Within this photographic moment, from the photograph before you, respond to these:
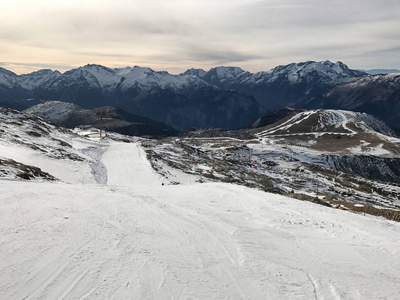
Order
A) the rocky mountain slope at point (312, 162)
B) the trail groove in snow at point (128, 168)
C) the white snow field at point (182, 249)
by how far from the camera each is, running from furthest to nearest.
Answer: the rocky mountain slope at point (312, 162), the trail groove in snow at point (128, 168), the white snow field at point (182, 249)

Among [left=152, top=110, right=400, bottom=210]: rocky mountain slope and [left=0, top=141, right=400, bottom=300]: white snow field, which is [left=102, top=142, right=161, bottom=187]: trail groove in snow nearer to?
[left=152, top=110, right=400, bottom=210]: rocky mountain slope

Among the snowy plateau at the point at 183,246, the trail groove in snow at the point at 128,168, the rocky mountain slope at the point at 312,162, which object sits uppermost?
the snowy plateau at the point at 183,246

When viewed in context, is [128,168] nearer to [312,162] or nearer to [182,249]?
[182,249]

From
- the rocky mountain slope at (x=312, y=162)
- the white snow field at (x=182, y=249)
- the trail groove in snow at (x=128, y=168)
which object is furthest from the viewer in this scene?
the rocky mountain slope at (x=312, y=162)

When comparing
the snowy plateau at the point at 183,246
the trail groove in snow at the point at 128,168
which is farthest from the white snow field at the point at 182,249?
the trail groove in snow at the point at 128,168

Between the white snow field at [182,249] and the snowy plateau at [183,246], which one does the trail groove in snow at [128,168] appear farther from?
the white snow field at [182,249]

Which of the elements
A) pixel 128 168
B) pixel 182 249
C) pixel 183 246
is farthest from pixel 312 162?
pixel 182 249

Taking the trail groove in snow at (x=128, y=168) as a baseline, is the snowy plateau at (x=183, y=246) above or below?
above

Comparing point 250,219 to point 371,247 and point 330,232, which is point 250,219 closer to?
point 330,232

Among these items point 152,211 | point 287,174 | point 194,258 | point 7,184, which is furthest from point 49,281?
point 287,174
